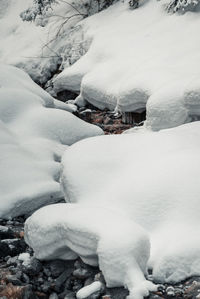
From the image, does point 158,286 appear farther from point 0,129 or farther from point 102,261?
point 0,129

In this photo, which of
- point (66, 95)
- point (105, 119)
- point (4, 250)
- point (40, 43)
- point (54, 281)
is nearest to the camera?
point (54, 281)

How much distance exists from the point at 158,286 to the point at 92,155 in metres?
1.45

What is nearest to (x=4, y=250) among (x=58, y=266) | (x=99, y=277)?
(x=58, y=266)

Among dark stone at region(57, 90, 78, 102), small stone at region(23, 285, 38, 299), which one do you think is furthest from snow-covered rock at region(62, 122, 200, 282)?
dark stone at region(57, 90, 78, 102)

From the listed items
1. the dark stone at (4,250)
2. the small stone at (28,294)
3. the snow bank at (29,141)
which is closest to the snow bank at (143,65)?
the snow bank at (29,141)

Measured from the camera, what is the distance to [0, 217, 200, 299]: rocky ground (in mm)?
2572

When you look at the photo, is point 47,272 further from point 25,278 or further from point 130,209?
point 130,209

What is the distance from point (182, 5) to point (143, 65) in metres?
1.35

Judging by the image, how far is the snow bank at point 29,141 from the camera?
4.09 m

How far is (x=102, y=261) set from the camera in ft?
8.58

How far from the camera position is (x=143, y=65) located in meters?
6.61

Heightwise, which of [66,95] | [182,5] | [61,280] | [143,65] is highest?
[182,5]

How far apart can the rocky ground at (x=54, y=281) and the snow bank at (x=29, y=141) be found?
2.67 ft

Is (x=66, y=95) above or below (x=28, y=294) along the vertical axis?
below
